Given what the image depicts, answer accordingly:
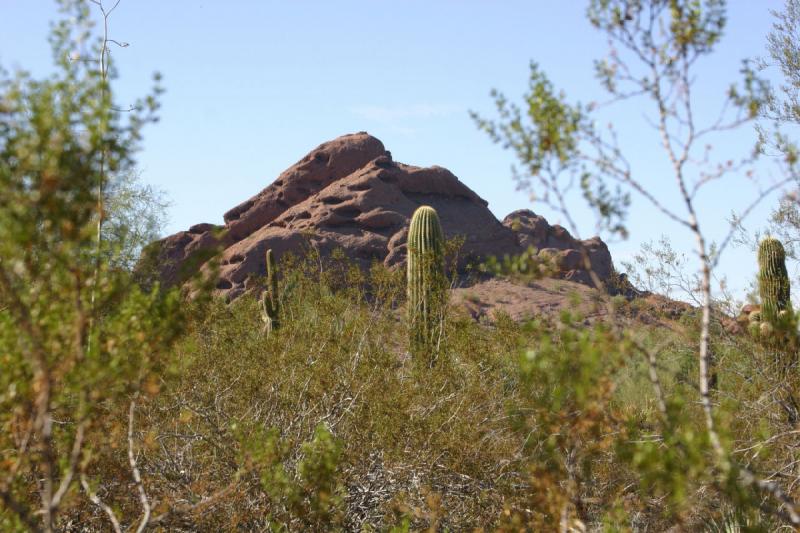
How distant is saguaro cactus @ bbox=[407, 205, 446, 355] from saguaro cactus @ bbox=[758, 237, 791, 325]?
360 centimetres

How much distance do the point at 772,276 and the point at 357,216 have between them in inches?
845

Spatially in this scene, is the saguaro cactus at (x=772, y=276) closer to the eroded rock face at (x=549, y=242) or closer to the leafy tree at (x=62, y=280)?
the leafy tree at (x=62, y=280)

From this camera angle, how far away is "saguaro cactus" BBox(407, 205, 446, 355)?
31.2ft

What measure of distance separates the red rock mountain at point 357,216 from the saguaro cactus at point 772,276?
61.9 feet

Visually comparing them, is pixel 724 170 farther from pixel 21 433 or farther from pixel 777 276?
pixel 777 276

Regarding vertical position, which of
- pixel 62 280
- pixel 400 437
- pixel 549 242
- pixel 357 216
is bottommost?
pixel 400 437

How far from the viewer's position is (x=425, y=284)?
32.2 feet

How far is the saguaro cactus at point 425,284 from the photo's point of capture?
9500 millimetres

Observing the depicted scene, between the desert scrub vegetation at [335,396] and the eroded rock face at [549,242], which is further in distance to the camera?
the eroded rock face at [549,242]

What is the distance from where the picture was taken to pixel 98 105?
285cm

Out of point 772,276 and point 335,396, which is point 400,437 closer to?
point 335,396

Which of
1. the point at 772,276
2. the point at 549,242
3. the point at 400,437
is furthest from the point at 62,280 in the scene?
the point at 549,242

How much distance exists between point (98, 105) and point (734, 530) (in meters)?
4.99

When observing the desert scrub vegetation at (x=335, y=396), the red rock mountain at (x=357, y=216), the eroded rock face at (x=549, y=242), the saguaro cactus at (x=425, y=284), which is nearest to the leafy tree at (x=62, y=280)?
the desert scrub vegetation at (x=335, y=396)
